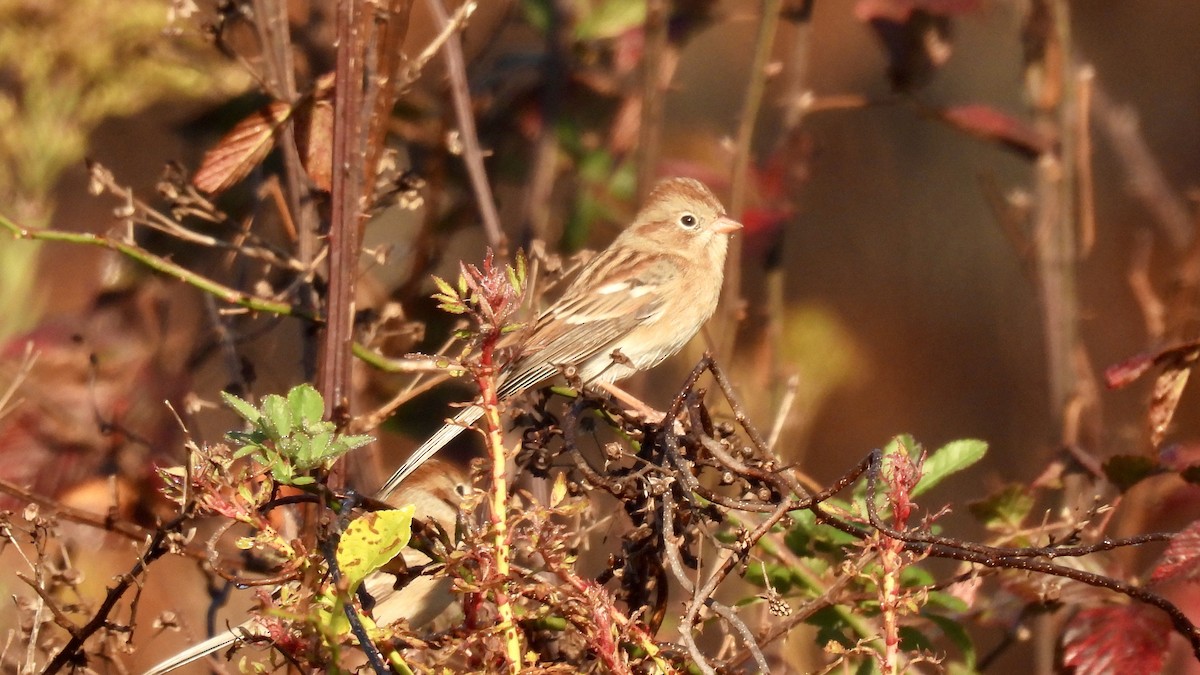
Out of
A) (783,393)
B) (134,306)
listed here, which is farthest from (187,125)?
(783,393)

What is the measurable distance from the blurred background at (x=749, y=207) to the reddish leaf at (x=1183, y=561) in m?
0.49

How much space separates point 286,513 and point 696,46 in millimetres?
5225

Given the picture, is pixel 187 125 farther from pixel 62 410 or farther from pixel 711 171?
pixel 711 171

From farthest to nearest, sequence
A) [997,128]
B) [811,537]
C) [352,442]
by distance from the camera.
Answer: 1. [997,128]
2. [811,537]
3. [352,442]

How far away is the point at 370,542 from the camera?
1.25 metres

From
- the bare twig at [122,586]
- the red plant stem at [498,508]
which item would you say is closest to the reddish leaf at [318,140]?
the bare twig at [122,586]

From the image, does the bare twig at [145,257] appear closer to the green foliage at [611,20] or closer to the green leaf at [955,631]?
the green leaf at [955,631]

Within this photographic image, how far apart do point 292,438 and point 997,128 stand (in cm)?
→ 246

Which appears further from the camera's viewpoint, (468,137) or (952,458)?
(468,137)

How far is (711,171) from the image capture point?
3898mm

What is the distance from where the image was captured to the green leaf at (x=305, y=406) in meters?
1.39

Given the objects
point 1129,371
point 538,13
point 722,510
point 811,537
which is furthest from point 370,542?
point 538,13

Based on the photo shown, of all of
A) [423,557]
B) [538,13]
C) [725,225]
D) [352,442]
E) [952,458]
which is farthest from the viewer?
[725,225]

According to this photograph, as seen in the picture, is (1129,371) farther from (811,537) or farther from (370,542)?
(370,542)
